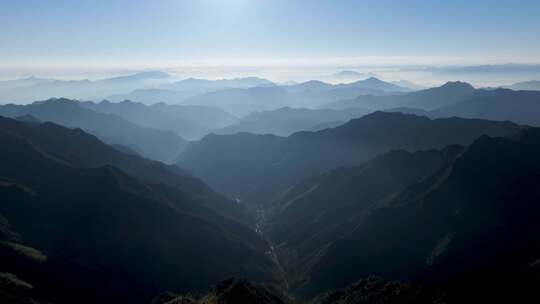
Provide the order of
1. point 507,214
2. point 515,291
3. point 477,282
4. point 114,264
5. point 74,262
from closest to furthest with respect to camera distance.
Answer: point 515,291 → point 477,282 → point 74,262 → point 114,264 → point 507,214

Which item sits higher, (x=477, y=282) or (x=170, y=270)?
(x=477, y=282)

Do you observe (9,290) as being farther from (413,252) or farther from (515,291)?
(413,252)

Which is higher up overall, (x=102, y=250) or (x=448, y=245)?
(x=102, y=250)

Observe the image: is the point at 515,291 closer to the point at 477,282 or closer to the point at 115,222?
the point at 477,282

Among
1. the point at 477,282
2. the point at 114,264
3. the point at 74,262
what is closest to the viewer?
the point at 477,282

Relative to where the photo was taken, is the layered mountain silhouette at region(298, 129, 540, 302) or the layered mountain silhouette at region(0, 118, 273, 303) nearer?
the layered mountain silhouette at region(0, 118, 273, 303)

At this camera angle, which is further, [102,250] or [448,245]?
[102,250]

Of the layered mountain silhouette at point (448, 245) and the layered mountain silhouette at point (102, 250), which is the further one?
the layered mountain silhouette at point (448, 245)

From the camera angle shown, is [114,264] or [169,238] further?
[169,238]

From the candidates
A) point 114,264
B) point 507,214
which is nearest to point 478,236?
point 507,214
